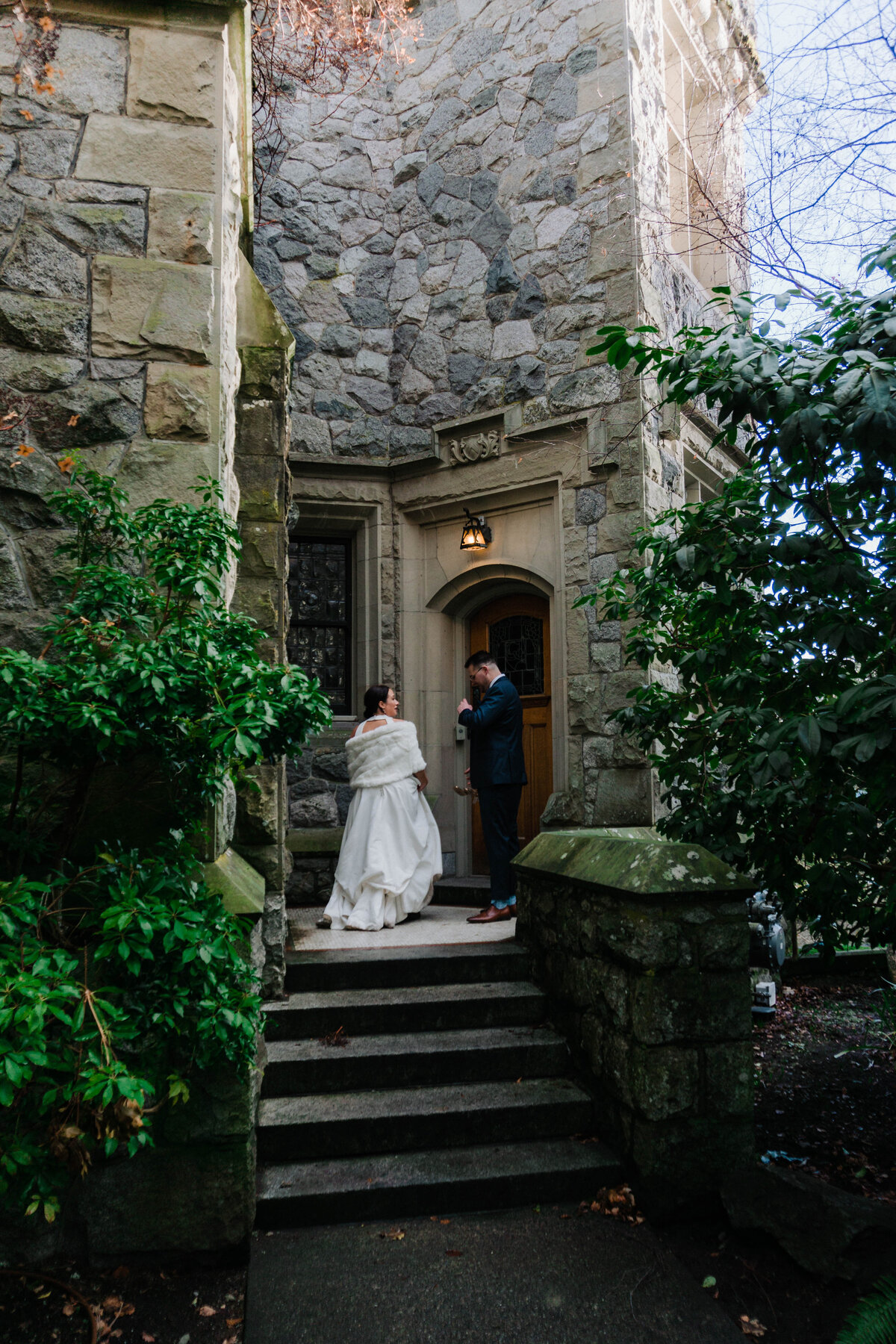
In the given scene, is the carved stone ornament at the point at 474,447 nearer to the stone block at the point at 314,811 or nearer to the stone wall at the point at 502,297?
the stone wall at the point at 502,297

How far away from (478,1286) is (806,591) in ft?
7.46

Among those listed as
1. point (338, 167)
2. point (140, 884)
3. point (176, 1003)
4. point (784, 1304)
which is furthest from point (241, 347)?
point (338, 167)

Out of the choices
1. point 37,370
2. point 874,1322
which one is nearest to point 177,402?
point 37,370

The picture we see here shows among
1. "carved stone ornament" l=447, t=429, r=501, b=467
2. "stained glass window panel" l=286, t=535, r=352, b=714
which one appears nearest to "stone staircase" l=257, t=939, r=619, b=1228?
"stained glass window panel" l=286, t=535, r=352, b=714

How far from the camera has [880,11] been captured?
2.93 m

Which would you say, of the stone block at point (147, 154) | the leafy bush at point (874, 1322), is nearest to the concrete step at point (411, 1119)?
the leafy bush at point (874, 1322)

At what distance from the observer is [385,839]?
5.48 metres

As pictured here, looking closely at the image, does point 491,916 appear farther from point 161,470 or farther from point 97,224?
point 97,224

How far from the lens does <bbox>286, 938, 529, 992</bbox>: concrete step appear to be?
404cm

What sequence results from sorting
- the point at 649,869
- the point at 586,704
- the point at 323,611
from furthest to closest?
the point at 323,611, the point at 586,704, the point at 649,869

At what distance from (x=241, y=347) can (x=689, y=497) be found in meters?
4.75

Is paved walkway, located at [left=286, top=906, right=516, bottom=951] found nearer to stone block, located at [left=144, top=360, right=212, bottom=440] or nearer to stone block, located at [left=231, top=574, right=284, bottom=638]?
stone block, located at [left=231, top=574, right=284, bottom=638]

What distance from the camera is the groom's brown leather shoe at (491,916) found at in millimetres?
5270

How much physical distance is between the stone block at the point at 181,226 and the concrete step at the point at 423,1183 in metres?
2.98
